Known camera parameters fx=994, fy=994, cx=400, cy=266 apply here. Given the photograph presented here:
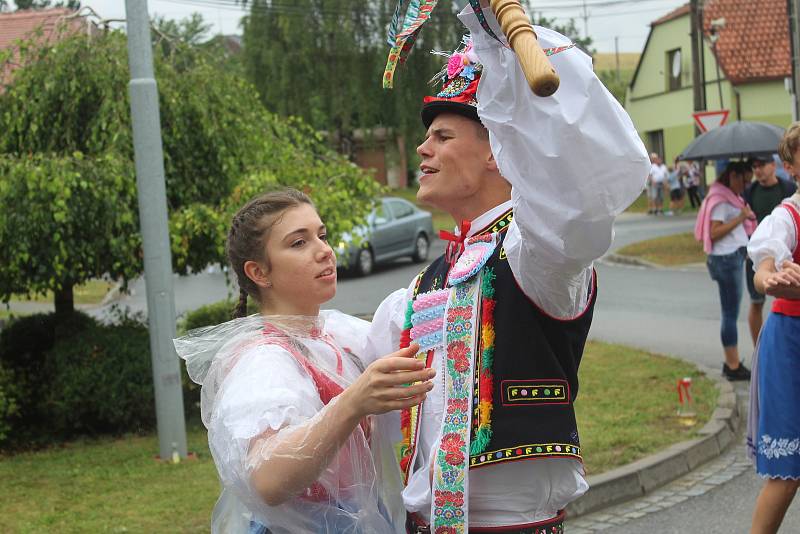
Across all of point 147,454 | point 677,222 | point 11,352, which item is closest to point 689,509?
point 147,454

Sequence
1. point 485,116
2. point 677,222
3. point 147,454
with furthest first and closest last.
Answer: point 677,222 < point 147,454 < point 485,116

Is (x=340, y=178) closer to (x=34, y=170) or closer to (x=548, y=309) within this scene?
(x=34, y=170)

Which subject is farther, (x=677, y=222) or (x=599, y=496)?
(x=677, y=222)

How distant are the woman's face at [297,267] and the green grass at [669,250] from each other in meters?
16.4

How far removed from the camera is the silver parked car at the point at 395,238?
18.9 meters

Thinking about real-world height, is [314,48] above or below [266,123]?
above

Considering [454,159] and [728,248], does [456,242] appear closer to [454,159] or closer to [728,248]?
[454,159]

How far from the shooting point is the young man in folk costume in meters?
1.94

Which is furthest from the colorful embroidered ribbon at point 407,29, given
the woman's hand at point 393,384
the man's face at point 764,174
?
the man's face at point 764,174

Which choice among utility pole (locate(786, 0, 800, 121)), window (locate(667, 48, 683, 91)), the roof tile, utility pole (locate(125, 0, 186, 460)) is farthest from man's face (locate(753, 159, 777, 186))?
window (locate(667, 48, 683, 91))

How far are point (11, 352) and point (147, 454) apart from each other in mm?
1895

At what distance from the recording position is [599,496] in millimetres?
5715

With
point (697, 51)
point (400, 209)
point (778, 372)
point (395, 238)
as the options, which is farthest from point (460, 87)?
point (697, 51)

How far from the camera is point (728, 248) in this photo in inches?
342
